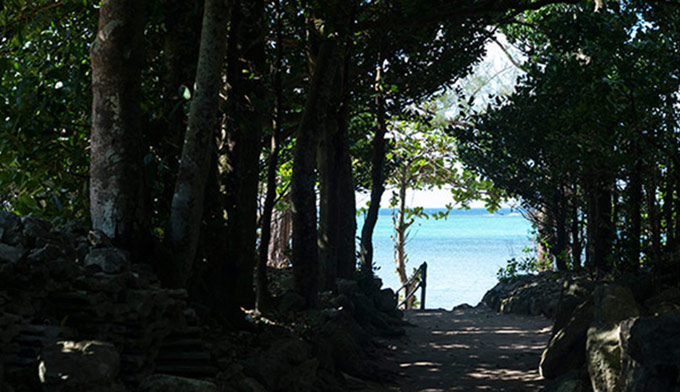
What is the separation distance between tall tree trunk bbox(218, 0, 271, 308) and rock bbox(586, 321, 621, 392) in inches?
153

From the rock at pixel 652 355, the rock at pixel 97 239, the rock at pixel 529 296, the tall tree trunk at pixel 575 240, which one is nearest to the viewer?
the rock at pixel 652 355

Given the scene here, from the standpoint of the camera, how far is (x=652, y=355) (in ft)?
19.0

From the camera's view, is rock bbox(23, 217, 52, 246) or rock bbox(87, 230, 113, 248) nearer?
rock bbox(23, 217, 52, 246)

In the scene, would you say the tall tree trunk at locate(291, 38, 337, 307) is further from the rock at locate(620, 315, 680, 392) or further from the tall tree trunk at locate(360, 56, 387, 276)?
the rock at locate(620, 315, 680, 392)

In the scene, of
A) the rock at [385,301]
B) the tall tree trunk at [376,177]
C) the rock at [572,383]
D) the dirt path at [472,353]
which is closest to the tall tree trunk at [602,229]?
the dirt path at [472,353]

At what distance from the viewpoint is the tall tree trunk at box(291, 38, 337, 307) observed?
11.4 metres

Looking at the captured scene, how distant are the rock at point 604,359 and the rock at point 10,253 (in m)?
5.17

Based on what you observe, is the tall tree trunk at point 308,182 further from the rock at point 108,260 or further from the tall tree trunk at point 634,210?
the rock at point 108,260

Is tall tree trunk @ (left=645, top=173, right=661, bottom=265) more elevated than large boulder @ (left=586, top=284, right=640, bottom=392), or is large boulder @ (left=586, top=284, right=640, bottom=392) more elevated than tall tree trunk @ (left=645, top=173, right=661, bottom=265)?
tall tree trunk @ (left=645, top=173, right=661, bottom=265)

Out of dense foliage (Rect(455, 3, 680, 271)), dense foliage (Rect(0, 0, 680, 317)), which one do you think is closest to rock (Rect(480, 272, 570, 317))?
dense foliage (Rect(455, 3, 680, 271))

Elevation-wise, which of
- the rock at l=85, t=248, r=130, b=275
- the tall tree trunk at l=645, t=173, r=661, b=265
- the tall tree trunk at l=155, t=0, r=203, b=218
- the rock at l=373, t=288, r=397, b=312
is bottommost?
the rock at l=373, t=288, r=397, b=312

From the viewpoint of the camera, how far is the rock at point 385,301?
55.5 ft

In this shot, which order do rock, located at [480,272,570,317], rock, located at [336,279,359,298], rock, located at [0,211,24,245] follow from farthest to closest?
rock, located at [480,272,570,317] < rock, located at [336,279,359,298] < rock, located at [0,211,24,245]

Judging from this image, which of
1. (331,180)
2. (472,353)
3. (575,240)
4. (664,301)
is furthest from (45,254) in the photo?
(575,240)
